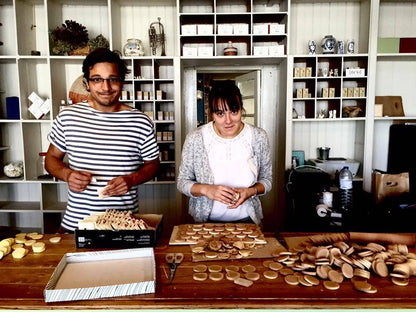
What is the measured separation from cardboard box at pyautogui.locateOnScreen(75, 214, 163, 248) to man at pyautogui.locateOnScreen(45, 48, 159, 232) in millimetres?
392

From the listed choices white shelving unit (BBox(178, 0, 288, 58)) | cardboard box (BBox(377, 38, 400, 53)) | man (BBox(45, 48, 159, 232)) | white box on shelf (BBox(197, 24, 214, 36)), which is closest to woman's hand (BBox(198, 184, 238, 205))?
man (BBox(45, 48, 159, 232))

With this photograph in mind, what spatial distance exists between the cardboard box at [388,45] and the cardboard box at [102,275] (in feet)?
11.4

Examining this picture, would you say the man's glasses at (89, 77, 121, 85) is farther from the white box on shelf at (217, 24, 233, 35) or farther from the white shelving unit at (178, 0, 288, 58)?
the white box on shelf at (217, 24, 233, 35)

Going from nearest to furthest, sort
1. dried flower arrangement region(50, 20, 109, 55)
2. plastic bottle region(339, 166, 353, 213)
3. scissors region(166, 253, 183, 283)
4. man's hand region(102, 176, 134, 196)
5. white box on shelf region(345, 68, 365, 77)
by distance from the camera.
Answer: scissors region(166, 253, 183, 283) < man's hand region(102, 176, 134, 196) < plastic bottle region(339, 166, 353, 213) < dried flower arrangement region(50, 20, 109, 55) < white box on shelf region(345, 68, 365, 77)

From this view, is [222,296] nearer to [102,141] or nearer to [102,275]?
[102,275]

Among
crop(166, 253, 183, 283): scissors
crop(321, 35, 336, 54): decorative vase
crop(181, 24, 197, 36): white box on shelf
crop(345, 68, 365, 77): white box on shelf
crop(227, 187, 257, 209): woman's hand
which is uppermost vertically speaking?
crop(181, 24, 197, 36): white box on shelf

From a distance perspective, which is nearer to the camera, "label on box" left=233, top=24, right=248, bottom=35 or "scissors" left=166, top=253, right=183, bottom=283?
"scissors" left=166, top=253, right=183, bottom=283

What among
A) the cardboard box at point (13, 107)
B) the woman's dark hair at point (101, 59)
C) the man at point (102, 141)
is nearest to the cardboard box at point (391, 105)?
the man at point (102, 141)

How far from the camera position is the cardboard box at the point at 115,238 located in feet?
4.95

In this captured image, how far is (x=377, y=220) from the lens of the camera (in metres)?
2.49

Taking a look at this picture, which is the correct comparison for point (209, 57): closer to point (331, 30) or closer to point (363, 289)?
point (331, 30)

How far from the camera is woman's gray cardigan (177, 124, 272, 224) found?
6.67 ft

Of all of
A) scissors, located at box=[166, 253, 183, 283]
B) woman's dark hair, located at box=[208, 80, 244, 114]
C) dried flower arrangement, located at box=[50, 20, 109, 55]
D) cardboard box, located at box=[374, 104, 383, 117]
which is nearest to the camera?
scissors, located at box=[166, 253, 183, 283]

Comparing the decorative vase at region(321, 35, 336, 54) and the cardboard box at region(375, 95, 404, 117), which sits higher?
the decorative vase at region(321, 35, 336, 54)
